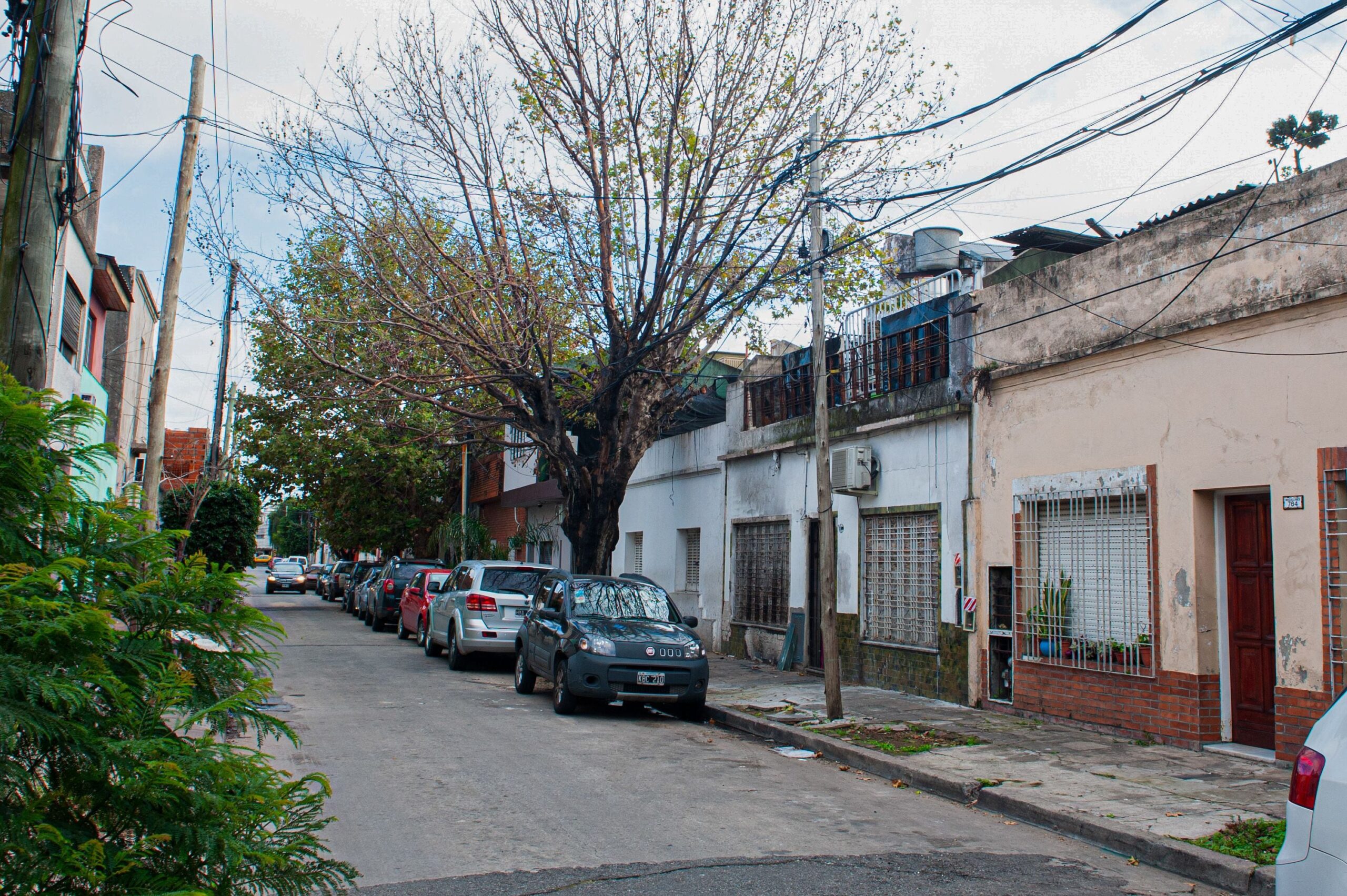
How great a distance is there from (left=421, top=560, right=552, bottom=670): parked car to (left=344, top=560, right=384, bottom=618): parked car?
12.6 metres

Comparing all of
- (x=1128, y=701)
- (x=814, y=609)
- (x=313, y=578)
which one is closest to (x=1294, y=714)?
(x=1128, y=701)

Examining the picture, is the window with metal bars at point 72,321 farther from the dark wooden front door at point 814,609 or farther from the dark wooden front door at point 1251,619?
the dark wooden front door at point 1251,619

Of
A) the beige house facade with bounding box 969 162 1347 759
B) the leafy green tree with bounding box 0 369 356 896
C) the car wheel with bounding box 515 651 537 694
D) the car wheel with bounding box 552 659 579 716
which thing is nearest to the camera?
the leafy green tree with bounding box 0 369 356 896

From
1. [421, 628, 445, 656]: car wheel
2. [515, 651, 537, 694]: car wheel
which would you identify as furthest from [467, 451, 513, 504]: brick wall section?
[515, 651, 537, 694]: car wheel

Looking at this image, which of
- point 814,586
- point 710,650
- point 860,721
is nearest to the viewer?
point 860,721

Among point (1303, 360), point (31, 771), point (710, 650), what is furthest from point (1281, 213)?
point (710, 650)

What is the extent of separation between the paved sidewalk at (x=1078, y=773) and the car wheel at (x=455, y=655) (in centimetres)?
545

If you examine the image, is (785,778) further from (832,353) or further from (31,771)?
(832,353)

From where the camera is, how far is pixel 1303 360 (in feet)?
29.3

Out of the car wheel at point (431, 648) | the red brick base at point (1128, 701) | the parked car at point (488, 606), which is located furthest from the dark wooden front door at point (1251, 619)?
the car wheel at point (431, 648)

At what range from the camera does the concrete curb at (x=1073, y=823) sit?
604 cm

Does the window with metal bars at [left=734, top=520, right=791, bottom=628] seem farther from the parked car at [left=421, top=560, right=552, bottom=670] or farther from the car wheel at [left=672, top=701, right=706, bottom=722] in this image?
the car wheel at [left=672, top=701, right=706, bottom=722]

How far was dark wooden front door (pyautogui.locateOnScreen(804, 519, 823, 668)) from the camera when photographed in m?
16.2

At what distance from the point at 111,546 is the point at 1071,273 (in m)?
10.3
